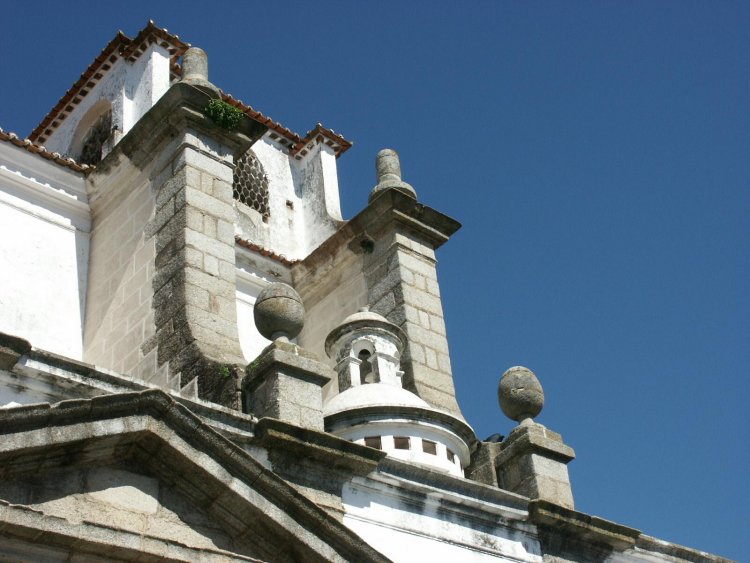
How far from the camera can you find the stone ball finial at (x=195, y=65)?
12.9 metres

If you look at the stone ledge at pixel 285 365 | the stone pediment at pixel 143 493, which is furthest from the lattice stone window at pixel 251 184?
the stone pediment at pixel 143 493

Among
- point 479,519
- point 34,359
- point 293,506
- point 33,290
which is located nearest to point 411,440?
point 479,519

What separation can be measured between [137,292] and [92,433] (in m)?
4.19

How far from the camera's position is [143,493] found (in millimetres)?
8023

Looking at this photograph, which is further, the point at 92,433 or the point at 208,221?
the point at 208,221

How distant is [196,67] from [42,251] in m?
2.52

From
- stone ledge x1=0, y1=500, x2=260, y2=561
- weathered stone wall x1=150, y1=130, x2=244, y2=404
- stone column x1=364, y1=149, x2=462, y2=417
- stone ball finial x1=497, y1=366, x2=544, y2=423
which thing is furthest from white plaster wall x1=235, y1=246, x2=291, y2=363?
A: stone ledge x1=0, y1=500, x2=260, y2=561

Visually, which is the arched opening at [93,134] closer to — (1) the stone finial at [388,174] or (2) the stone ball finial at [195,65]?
(2) the stone ball finial at [195,65]

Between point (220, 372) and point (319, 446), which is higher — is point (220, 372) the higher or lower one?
the higher one

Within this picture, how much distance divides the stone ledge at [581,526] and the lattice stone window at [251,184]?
22.4 ft

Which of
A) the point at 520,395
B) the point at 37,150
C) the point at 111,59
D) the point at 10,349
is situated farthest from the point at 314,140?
the point at 10,349

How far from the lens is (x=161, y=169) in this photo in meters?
12.4

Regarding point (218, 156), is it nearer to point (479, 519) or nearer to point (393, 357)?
point (393, 357)

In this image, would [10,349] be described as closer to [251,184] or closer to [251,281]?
[251,281]
